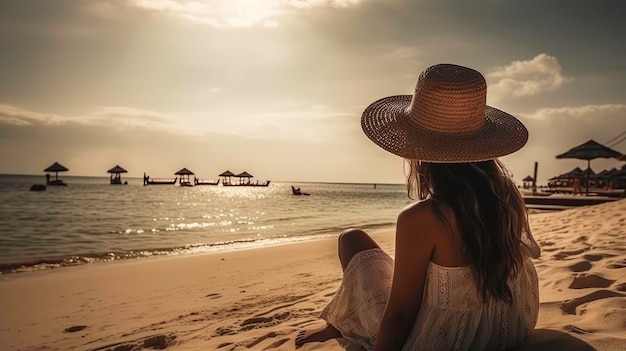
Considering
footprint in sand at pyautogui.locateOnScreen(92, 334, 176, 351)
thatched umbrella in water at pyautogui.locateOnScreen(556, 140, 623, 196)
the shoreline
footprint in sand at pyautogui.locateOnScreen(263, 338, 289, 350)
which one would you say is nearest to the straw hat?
footprint in sand at pyautogui.locateOnScreen(263, 338, 289, 350)

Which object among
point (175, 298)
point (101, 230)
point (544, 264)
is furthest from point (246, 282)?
point (101, 230)

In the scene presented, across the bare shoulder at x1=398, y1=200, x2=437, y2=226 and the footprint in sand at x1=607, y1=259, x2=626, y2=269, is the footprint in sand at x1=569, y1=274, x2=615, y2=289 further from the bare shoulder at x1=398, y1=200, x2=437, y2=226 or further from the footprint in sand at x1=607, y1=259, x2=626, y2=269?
the bare shoulder at x1=398, y1=200, x2=437, y2=226

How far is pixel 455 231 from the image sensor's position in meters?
1.75

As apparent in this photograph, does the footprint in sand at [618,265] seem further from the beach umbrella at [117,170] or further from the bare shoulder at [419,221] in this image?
the beach umbrella at [117,170]

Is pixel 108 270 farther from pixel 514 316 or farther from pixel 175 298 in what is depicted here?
pixel 514 316

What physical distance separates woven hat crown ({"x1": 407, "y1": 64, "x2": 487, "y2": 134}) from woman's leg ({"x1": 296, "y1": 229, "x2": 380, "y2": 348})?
83 centimetres

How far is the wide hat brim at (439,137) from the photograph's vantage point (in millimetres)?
1840

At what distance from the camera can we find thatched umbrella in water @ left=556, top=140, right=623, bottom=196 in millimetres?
20125

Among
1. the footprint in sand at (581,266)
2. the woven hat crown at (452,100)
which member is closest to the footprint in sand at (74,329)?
the woven hat crown at (452,100)

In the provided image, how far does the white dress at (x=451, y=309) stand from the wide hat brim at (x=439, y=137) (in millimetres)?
490

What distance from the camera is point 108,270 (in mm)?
7379

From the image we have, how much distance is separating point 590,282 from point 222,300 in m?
3.71

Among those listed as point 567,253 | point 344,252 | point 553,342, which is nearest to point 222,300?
Answer: point 344,252

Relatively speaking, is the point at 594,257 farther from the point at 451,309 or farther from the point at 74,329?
the point at 74,329
